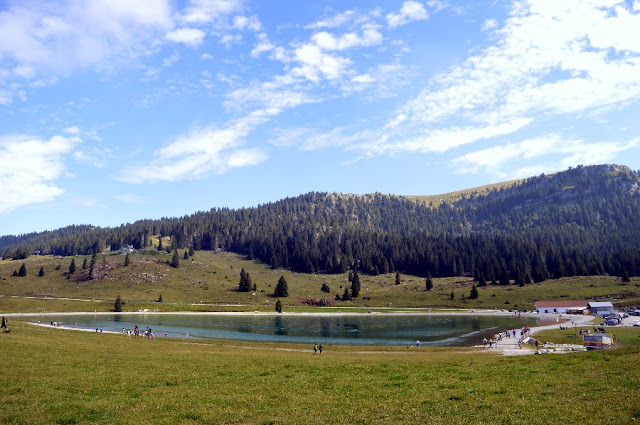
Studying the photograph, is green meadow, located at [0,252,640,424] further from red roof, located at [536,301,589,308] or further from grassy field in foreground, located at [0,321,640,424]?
red roof, located at [536,301,589,308]

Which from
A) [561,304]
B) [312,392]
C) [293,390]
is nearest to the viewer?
[312,392]

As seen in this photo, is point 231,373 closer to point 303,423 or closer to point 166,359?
point 166,359

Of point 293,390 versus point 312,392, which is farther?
point 293,390

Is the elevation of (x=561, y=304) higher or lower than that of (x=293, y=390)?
lower

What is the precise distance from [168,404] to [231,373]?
1018cm

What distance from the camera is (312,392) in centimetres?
2275

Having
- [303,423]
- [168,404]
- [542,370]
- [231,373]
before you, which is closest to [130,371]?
[231,373]

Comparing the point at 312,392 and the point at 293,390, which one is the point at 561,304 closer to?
the point at 312,392

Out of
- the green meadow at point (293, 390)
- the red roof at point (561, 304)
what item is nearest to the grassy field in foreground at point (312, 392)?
the green meadow at point (293, 390)

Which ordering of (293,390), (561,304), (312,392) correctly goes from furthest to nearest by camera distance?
(561,304)
(293,390)
(312,392)

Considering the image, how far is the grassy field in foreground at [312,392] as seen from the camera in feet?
55.5

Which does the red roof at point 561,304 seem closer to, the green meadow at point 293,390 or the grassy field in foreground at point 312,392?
the green meadow at point 293,390

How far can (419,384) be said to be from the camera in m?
24.1

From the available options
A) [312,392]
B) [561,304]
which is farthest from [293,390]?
[561,304]
